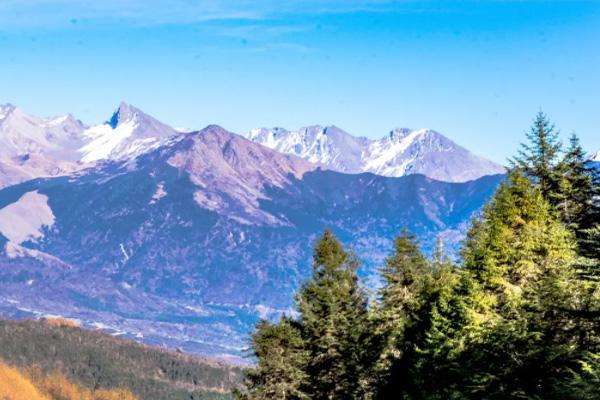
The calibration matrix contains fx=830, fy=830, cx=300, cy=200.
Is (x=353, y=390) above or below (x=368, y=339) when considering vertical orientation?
below

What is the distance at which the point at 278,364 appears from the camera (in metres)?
49.4

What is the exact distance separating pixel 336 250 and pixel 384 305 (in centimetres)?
606

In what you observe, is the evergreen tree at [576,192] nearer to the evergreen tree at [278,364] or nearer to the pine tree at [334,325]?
the pine tree at [334,325]

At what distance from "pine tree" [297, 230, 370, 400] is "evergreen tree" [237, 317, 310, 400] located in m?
1.00

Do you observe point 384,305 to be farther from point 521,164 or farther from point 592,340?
point 592,340

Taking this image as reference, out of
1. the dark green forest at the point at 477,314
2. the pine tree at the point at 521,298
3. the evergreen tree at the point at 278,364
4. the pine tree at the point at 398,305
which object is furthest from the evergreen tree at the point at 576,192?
the evergreen tree at the point at 278,364

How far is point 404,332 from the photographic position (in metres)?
44.6

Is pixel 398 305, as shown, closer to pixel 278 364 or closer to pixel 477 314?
pixel 278 364

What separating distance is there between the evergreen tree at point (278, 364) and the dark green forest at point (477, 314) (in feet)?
0.31

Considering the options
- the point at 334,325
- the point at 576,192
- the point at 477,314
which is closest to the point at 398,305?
the point at 334,325

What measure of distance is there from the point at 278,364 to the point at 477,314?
20.3 m

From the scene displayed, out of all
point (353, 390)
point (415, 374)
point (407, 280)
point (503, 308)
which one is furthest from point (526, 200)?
point (353, 390)

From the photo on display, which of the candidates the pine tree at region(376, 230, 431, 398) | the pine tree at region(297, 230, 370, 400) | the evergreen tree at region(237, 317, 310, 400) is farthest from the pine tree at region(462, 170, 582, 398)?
the evergreen tree at region(237, 317, 310, 400)

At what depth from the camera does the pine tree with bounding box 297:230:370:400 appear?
1954 inches
